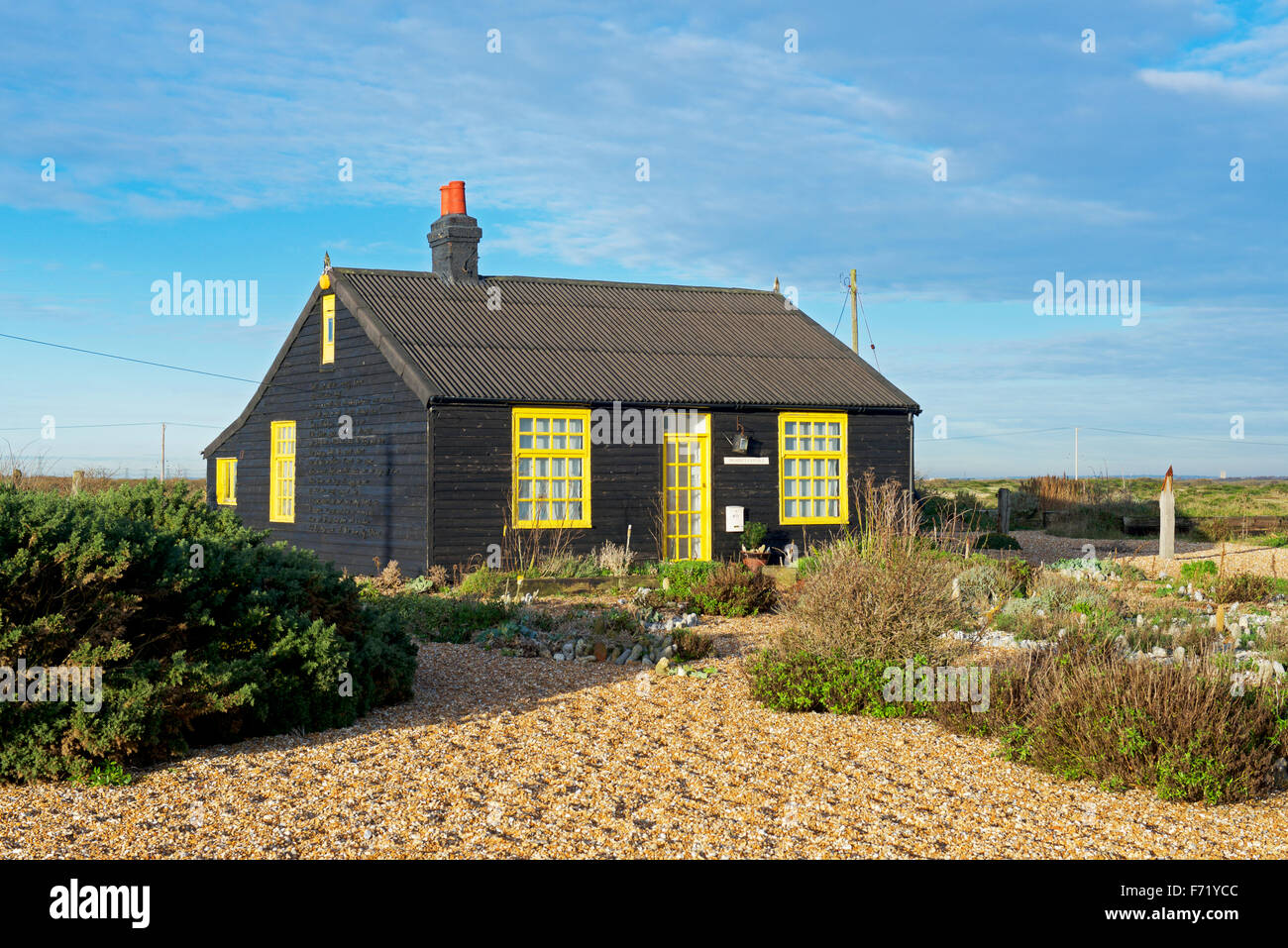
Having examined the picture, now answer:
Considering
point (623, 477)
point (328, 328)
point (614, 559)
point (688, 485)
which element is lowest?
point (614, 559)

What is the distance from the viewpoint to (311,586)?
7273 millimetres

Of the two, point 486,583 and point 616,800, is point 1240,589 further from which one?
point 616,800

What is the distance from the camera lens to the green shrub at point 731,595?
11875mm

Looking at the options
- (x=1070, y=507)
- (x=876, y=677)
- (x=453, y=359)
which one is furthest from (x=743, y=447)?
(x=1070, y=507)

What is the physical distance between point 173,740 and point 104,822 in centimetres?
99

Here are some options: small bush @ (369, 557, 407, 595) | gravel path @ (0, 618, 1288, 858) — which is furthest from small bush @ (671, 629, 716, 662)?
small bush @ (369, 557, 407, 595)

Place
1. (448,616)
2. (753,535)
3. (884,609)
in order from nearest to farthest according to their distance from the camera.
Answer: (884,609), (448,616), (753,535)

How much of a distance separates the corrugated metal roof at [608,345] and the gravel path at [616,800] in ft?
30.9

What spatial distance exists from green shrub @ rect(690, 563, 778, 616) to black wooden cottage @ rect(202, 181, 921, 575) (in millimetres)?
4341

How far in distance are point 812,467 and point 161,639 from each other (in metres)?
13.0

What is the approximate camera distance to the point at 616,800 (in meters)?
5.25

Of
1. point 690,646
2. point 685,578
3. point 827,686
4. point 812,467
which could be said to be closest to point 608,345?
point 812,467

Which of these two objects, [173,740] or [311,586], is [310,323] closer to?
[311,586]

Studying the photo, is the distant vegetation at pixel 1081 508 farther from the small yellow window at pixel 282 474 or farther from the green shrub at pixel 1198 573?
the small yellow window at pixel 282 474
